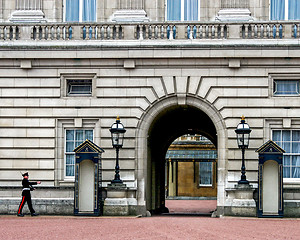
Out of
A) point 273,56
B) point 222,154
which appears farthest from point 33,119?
point 273,56

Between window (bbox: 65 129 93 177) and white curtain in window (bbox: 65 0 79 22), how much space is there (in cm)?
382

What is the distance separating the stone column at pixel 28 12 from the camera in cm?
2738

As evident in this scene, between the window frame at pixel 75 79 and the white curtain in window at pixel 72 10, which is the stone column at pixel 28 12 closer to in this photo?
the white curtain in window at pixel 72 10

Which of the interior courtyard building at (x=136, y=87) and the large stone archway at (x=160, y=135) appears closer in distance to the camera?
the interior courtyard building at (x=136, y=87)

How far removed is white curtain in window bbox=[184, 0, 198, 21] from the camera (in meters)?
27.6

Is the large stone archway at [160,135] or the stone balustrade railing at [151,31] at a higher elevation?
the stone balustrade railing at [151,31]

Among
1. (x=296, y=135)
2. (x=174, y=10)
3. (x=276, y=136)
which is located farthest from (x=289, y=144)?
(x=174, y=10)

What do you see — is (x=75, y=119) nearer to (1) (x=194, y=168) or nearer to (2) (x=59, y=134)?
(2) (x=59, y=134)

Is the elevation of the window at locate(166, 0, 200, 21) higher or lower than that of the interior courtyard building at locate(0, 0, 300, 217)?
higher

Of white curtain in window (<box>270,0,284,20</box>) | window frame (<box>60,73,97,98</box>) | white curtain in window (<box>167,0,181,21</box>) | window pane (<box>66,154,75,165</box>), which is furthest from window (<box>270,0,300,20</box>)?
window pane (<box>66,154,75,165</box>)

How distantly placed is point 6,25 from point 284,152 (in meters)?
9.89

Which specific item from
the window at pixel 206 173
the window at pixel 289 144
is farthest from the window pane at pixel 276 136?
the window at pixel 206 173

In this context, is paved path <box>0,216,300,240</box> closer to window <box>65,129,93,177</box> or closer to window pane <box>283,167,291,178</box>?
window pane <box>283,167,291,178</box>

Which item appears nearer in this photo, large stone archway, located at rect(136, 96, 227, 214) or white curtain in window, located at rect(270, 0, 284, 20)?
large stone archway, located at rect(136, 96, 227, 214)
